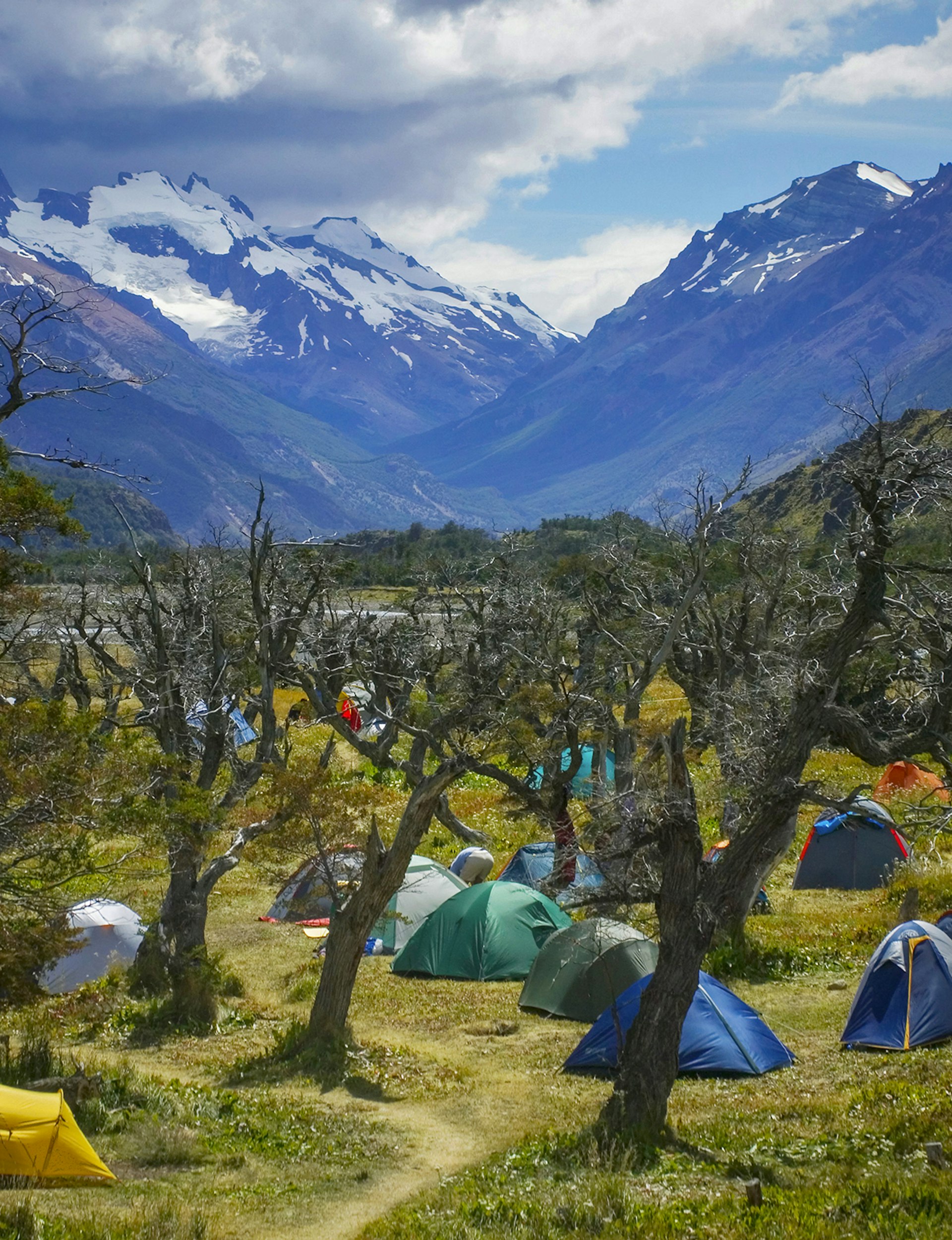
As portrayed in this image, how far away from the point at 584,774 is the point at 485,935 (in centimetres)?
2201

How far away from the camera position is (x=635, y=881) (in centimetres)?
1471

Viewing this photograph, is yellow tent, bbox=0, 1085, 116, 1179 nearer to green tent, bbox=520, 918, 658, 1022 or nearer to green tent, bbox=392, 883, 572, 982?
green tent, bbox=520, 918, 658, 1022

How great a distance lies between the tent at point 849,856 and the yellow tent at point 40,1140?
2184 centimetres

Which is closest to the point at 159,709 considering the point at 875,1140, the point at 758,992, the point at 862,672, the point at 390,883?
the point at 390,883

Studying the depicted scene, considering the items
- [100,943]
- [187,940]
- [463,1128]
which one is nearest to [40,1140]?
Result: [463,1128]

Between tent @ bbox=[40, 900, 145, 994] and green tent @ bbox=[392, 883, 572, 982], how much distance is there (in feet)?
18.0

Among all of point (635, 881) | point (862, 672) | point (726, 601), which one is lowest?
point (635, 881)

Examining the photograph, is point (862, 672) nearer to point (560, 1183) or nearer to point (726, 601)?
point (726, 601)

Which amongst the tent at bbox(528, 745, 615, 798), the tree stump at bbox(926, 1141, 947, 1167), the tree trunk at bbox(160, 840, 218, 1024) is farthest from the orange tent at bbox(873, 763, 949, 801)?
the tree stump at bbox(926, 1141, 947, 1167)

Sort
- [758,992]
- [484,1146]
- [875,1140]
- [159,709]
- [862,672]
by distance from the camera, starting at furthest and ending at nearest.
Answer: [862,672], [159,709], [758,992], [484,1146], [875,1140]

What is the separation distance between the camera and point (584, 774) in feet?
150

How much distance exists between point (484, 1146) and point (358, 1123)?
1694 millimetres

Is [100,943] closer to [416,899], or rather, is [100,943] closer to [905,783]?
[416,899]

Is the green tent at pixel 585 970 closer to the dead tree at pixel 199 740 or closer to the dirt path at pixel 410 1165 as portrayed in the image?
the dirt path at pixel 410 1165
